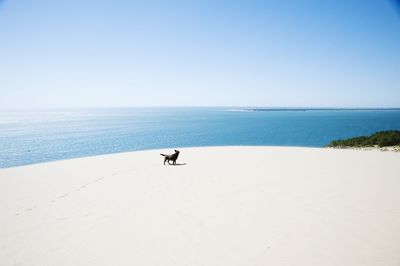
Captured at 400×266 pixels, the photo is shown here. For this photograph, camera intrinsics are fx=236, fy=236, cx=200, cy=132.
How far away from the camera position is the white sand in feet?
16.9

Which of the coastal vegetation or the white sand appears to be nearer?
the white sand

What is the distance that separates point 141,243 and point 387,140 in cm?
2798

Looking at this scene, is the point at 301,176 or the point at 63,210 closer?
the point at 63,210

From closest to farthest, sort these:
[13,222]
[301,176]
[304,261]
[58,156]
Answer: [304,261]
[13,222]
[301,176]
[58,156]

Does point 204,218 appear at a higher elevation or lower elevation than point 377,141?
higher

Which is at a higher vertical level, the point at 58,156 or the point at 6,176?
the point at 6,176

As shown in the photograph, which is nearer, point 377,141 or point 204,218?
point 204,218

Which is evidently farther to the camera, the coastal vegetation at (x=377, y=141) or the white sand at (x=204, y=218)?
the coastal vegetation at (x=377, y=141)

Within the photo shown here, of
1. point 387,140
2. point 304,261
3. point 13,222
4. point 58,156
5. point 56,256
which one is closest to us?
point 304,261

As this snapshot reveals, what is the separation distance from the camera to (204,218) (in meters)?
6.98

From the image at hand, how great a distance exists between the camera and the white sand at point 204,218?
5.14 meters

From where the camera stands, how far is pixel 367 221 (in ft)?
21.6

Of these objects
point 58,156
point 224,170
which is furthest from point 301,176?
point 58,156

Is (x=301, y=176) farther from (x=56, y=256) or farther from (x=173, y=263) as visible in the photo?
(x=56, y=256)
